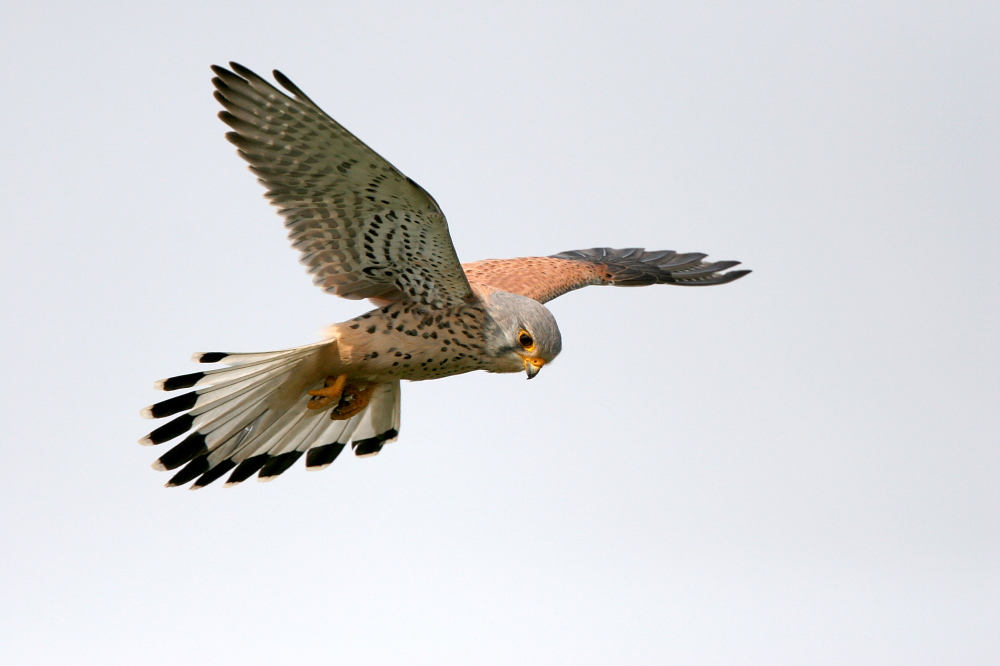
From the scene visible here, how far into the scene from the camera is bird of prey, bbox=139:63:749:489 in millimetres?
4227

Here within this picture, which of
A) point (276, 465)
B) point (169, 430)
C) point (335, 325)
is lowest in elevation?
point (276, 465)

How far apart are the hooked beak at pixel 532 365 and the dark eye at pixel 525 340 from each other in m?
0.05

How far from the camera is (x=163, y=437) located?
4.98 metres

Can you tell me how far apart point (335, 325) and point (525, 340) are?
2.84 feet

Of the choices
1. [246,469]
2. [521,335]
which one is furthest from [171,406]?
[521,335]

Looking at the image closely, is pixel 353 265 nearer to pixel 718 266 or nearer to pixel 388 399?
pixel 388 399

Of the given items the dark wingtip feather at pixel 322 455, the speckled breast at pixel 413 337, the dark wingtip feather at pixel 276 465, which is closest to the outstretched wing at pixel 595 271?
the speckled breast at pixel 413 337

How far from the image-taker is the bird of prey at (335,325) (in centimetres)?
423

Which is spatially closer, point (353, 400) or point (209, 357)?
point (209, 357)

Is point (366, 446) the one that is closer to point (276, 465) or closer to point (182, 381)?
point (276, 465)

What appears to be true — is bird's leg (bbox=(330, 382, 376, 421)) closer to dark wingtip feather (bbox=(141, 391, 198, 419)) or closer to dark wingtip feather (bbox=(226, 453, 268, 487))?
dark wingtip feather (bbox=(226, 453, 268, 487))

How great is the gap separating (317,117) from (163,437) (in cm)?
176

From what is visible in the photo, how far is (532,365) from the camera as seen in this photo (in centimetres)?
469

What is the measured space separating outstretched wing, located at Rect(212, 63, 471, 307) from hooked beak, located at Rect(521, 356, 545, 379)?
15.7 inches
